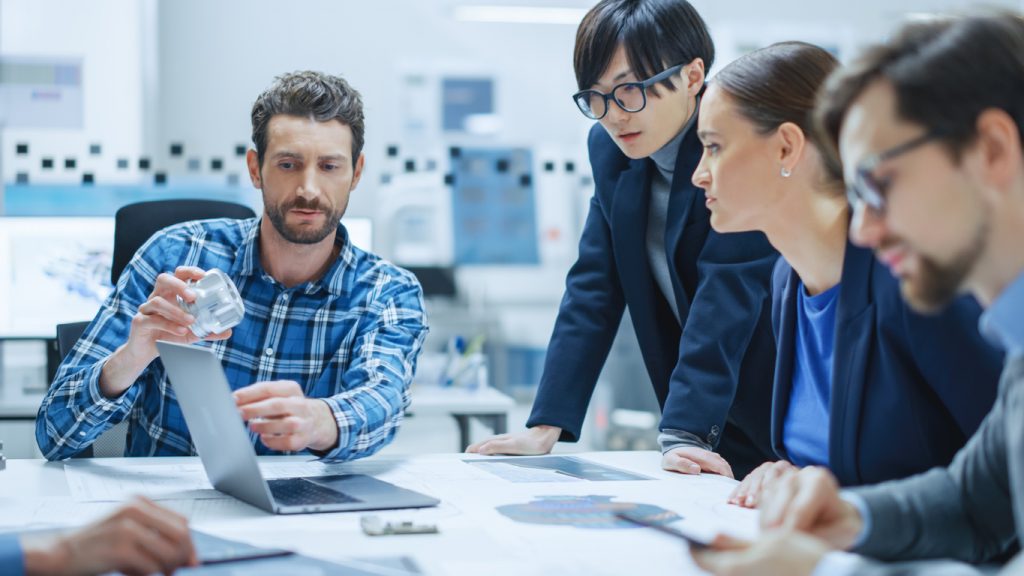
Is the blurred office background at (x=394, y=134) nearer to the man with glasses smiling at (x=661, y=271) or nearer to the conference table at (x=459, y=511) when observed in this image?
the man with glasses smiling at (x=661, y=271)

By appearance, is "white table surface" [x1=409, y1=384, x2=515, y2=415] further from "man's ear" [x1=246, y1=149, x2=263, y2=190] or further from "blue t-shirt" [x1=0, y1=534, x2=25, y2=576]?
"blue t-shirt" [x1=0, y1=534, x2=25, y2=576]

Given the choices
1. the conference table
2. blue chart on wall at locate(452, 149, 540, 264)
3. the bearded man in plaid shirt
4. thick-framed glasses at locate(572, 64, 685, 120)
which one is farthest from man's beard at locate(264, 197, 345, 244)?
blue chart on wall at locate(452, 149, 540, 264)

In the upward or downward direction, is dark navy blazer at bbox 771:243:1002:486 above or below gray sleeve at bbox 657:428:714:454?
above

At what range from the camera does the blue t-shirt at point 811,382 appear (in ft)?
4.88

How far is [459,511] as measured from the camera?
51.7 inches

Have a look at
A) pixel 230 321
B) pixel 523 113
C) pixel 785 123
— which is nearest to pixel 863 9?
pixel 523 113

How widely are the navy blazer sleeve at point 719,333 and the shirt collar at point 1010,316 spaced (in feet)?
2.83

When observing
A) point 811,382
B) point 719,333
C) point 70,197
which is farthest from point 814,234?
point 70,197

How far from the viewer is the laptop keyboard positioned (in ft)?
4.38

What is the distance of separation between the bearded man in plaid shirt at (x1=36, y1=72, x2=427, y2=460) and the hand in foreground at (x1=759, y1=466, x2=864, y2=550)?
852 mm

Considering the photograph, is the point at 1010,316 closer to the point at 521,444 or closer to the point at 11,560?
the point at 11,560

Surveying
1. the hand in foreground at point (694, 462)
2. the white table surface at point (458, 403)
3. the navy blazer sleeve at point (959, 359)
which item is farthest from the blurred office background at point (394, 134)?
the navy blazer sleeve at point (959, 359)

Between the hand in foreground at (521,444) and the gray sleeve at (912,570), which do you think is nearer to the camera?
the gray sleeve at (912,570)

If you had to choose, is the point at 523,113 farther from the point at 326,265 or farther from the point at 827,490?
the point at 827,490
